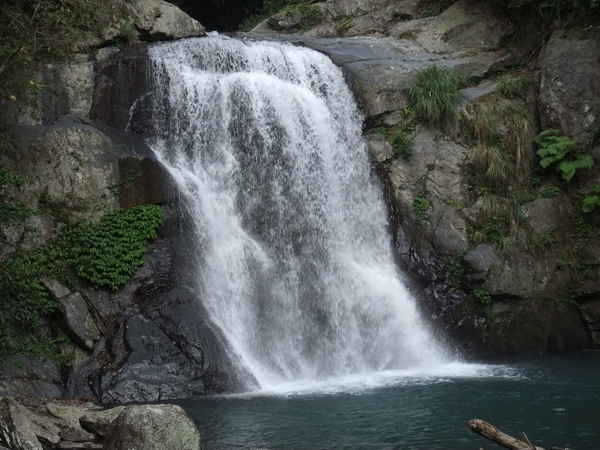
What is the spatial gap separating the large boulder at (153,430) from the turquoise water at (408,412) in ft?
3.95

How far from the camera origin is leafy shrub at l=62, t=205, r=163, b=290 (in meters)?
10.5

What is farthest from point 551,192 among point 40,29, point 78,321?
point 40,29

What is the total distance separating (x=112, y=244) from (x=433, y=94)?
303 inches

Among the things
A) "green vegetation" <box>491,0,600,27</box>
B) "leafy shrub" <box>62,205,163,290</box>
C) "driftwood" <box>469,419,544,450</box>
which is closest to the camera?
"driftwood" <box>469,419,544,450</box>

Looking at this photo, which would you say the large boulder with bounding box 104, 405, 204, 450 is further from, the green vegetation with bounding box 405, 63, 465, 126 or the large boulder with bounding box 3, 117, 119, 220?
the green vegetation with bounding box 405, 63, 465, 126

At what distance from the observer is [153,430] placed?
5.87 metres

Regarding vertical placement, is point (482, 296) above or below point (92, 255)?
below

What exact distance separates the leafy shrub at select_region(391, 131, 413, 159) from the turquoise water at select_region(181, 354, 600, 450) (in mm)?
5017

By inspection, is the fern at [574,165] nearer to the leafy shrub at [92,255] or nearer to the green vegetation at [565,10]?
the green vegetation at [565,10]

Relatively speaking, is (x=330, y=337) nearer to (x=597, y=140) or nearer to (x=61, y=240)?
(x=61, y=240)

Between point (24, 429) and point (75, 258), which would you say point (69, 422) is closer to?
point (24, 429)

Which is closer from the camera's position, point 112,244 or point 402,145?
point 112,244

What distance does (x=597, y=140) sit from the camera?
1393 cm

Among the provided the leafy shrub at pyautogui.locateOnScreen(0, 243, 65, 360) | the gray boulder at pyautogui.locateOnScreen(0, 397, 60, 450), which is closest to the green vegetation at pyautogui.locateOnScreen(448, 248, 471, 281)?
the leafy shrub at pyautogui.locateOnScreen(0, 243, 65, 360)
